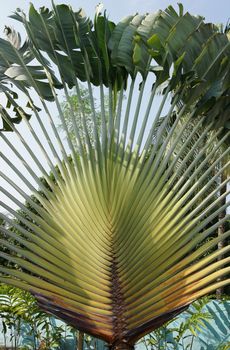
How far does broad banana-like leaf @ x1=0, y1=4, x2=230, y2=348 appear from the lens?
2221 millimetres

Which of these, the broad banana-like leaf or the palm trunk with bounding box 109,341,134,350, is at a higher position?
the broad banana-like leaf

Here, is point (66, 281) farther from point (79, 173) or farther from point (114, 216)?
point (79, 173)

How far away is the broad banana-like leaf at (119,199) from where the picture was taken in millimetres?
2221

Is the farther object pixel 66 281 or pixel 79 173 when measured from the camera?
pixel 79 173

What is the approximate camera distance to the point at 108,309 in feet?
7.25

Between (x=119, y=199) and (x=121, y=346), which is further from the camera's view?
(x=119, y=199)

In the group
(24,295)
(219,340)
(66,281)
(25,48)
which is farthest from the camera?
(219,340)

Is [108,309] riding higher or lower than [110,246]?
lower

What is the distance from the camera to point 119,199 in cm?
261

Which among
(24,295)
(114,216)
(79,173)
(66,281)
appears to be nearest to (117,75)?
(79,173)

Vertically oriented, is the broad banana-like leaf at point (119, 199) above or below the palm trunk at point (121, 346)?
above

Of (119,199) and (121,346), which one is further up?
(119,199)

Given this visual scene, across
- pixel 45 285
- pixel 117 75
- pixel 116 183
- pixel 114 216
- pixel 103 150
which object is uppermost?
pixel 117 75

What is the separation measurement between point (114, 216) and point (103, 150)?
551 mm
